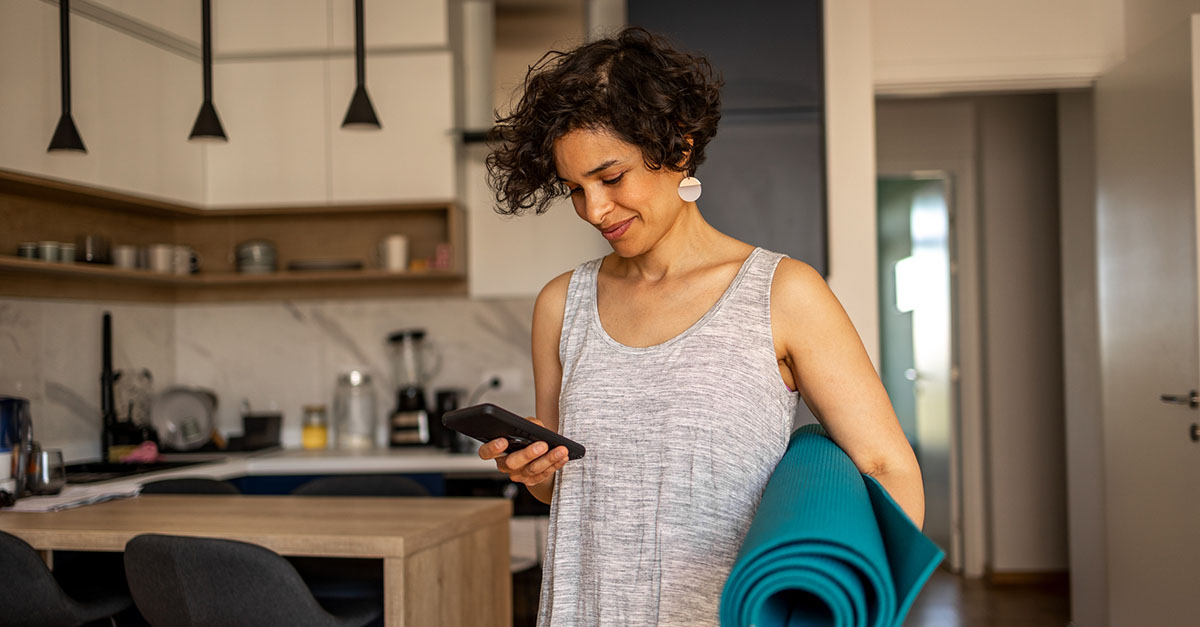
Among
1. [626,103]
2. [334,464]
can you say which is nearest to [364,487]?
[334,464]

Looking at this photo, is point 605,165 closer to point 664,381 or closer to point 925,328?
point 664,381

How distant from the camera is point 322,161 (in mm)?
4102

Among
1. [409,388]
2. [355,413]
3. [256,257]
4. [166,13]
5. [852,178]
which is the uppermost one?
[166,13]

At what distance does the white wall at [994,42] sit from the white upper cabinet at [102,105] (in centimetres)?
260

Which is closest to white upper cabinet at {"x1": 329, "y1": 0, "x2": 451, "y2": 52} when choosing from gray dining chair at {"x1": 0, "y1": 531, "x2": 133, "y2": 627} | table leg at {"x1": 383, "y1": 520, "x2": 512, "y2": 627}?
table leg at {"x1": 383, "y1": 520, "x2": 512, "y2": 627}

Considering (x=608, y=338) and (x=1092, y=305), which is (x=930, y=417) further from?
(x=608, y=338)

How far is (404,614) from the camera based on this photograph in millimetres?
2107

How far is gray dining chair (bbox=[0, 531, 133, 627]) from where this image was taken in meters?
2.27

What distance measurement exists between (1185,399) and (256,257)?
3352 millimetres

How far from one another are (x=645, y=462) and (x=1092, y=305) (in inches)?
152

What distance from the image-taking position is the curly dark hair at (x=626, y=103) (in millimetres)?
1105

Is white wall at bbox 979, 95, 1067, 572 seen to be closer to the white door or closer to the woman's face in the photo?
the white door

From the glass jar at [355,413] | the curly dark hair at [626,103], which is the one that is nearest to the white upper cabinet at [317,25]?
the glass jar at [355,413]

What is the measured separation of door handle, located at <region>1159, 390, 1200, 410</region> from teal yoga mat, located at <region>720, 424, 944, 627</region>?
101 inches
